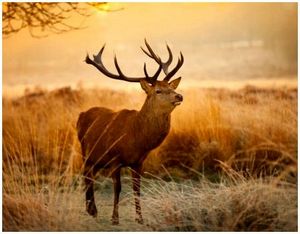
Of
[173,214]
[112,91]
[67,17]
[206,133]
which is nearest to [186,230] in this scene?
[173,214]

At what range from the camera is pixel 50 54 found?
5707 millimetres

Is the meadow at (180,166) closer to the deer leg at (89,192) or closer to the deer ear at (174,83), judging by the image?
the deer leg at (89,192)

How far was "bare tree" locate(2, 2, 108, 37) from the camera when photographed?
5.69 meters

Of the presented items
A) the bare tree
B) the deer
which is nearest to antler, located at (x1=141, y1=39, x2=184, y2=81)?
the deer

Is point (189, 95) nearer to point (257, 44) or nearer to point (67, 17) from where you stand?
point (257, 44)

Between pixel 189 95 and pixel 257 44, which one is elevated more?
pixel 257 44

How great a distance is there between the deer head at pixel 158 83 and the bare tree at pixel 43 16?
500 millimetres

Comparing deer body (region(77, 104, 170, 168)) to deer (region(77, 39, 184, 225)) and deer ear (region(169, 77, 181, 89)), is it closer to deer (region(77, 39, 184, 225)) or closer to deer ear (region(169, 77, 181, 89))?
deer (region(77, 39, 184, 225))

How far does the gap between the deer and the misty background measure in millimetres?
199

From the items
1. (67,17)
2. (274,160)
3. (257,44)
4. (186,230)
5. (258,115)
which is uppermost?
(67,17)

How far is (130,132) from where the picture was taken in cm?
537

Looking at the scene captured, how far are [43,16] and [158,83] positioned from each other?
1.26 metres

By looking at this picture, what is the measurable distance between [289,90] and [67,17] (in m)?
2.08

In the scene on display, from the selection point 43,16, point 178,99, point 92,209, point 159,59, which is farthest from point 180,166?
point 43,16
